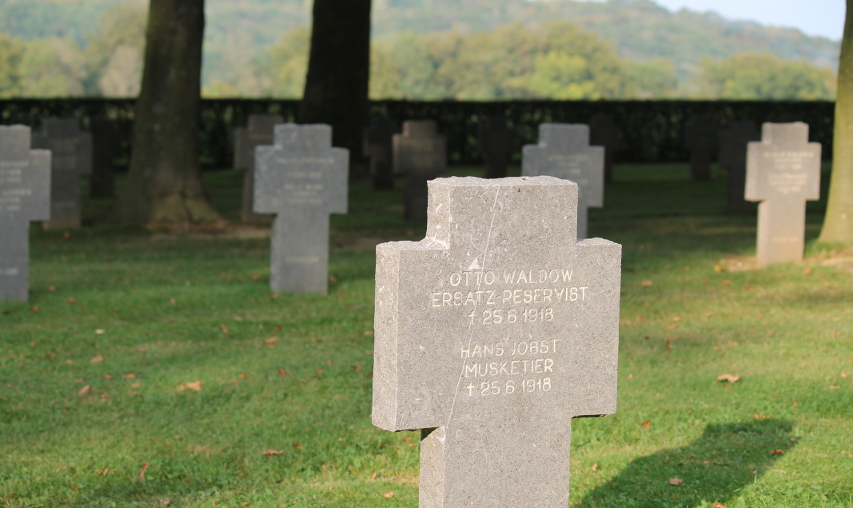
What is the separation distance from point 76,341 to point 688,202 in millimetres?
13745

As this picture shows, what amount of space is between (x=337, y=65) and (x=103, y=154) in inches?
194

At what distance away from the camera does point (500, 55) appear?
388ft

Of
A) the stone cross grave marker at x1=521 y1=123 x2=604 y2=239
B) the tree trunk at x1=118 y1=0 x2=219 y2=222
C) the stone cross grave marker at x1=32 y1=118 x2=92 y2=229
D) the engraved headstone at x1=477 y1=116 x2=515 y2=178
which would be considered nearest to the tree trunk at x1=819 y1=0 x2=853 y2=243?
the stone cross grave marker at x1=521 y1=123 x2=604 y2=239

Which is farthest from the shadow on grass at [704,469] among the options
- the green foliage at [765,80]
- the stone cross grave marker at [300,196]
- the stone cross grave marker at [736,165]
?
the green foliage at [765,80]

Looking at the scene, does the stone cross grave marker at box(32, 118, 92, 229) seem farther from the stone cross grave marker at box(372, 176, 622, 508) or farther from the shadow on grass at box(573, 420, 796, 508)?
the stone cross grave marker at box(372, 176, 622, 508)

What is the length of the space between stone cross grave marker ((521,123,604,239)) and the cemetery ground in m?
1.00

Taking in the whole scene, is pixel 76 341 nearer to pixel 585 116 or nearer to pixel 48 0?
pixel 585 116

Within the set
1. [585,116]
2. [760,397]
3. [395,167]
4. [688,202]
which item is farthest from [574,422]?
[585,116]

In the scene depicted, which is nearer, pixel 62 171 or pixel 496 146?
pixel 62 171

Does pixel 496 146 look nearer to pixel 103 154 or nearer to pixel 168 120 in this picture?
pixel 103 154

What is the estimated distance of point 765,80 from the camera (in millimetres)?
100125

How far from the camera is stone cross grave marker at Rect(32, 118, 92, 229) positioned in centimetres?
1576

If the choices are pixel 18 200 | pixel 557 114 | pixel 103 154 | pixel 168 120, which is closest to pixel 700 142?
pixel 557 114

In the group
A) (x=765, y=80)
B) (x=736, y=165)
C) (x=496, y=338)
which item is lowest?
(x=496, y=338)
